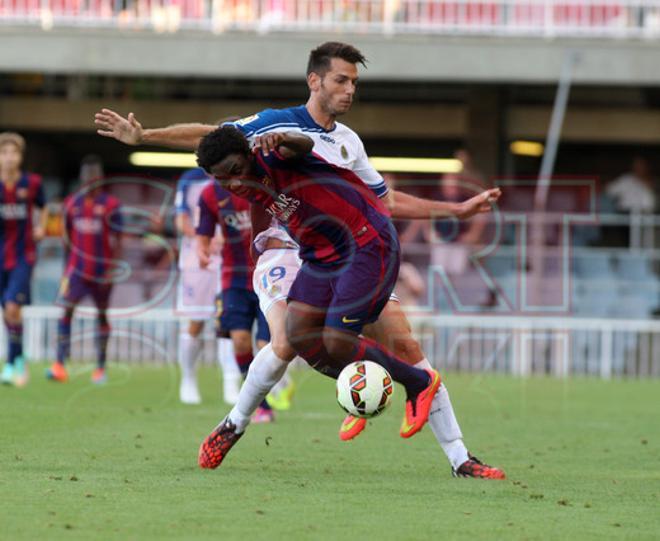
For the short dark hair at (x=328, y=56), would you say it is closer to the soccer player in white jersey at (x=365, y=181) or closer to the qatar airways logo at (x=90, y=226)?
the soccer player in white jersey at (x=365, y=181)

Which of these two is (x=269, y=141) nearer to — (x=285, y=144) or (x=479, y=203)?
(x=285, y=144)

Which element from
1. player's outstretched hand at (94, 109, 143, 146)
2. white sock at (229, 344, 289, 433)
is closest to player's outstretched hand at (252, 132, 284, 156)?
player's outstretched hand at (94, 109, 143, 146)

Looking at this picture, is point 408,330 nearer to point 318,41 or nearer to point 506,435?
point 506,435

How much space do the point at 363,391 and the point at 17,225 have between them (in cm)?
835

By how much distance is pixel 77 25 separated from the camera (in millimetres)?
23062

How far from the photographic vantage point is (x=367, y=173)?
8.30m

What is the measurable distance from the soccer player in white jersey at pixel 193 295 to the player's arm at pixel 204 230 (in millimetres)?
493

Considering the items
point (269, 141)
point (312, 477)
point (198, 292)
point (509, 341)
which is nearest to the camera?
point (269, 141)

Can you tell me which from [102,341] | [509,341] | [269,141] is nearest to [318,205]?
[269,141]

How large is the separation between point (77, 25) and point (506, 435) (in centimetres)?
1404

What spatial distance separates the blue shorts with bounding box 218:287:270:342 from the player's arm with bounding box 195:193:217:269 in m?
0.34

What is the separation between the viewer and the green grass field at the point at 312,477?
6027mm

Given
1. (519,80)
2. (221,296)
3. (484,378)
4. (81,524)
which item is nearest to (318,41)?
(519,80)

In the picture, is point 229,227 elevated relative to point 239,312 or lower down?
elevated
